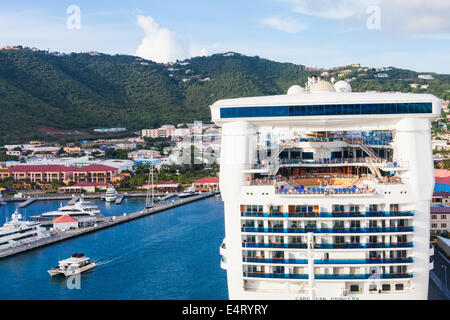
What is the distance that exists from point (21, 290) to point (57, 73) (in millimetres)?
93102

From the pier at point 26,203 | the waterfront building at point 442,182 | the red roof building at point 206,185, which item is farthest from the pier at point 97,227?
the waterfront building at point 442,182

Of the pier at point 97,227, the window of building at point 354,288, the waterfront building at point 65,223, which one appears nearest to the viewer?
the window of building at point 354,288

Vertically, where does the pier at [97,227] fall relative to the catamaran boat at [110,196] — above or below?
below

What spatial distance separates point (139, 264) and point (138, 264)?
47mm

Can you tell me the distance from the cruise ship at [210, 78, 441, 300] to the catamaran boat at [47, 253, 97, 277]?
12.6m

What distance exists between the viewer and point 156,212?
35781 millimetres

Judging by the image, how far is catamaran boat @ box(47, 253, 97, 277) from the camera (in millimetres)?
20859

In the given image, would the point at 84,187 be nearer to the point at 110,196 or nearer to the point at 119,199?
the point at 110,196

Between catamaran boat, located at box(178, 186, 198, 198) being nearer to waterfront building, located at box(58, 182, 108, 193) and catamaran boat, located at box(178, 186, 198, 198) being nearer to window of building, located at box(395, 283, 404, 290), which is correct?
waterfront building, located at box(58, 182, 108, 193)

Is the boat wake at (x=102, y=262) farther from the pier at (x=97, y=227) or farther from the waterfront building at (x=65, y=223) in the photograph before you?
the waterfront building at (x=65, y=223)

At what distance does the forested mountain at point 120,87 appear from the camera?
81812 mm

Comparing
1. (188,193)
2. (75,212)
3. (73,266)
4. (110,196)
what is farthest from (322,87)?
(110,196)
